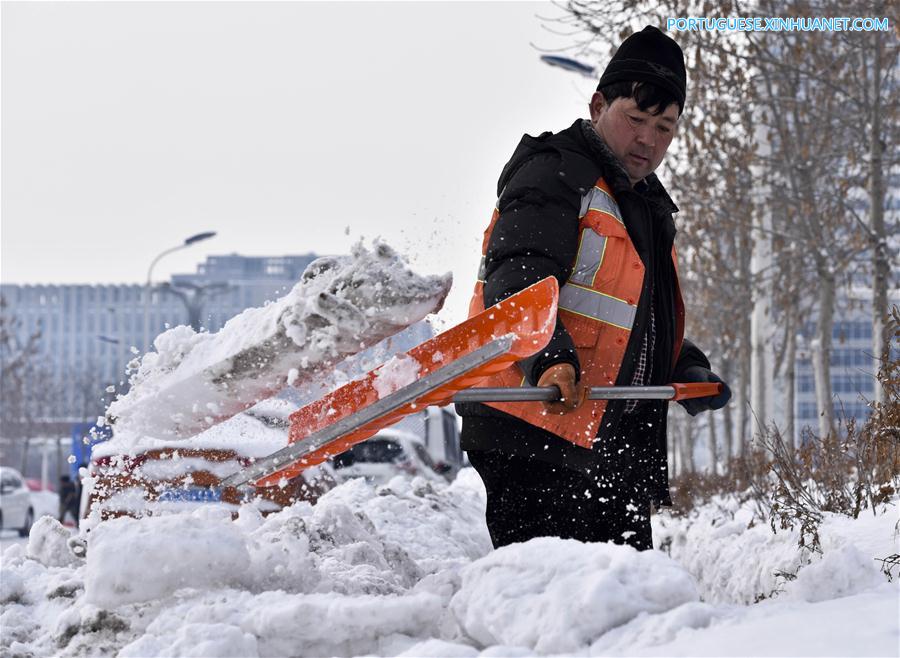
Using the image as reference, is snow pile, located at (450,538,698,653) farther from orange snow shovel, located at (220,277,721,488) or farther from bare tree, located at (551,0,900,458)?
bare tree, located at (551,0,900,458)

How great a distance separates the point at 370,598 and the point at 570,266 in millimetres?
1143

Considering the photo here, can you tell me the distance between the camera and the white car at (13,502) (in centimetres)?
2109

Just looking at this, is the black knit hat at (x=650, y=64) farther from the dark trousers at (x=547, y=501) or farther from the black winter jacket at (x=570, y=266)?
the dark trousers at (x=547, y=501)

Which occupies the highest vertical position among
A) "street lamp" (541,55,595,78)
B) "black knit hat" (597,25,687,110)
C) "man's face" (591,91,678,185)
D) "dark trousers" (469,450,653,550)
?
Answer: "street lamp" (541,55,595,78)

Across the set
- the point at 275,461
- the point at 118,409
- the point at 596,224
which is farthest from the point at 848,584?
the point at 118,409

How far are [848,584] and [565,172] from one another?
1437mm

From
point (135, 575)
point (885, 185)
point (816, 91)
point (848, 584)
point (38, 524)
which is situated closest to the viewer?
point (848, 584)

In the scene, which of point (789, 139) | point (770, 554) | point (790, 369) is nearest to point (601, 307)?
point (770, 554)

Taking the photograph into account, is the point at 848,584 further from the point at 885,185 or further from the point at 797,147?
the point at 797,147

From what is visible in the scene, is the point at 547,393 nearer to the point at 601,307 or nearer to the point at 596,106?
the point at 601,307

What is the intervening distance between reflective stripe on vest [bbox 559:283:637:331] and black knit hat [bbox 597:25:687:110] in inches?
27.0

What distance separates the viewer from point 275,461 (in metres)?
3.74

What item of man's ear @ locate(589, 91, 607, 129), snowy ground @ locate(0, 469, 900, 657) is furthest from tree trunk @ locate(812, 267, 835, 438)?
man's ear @ locate(589, 91, 607, 129)

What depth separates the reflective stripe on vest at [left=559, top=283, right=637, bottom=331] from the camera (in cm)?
373
